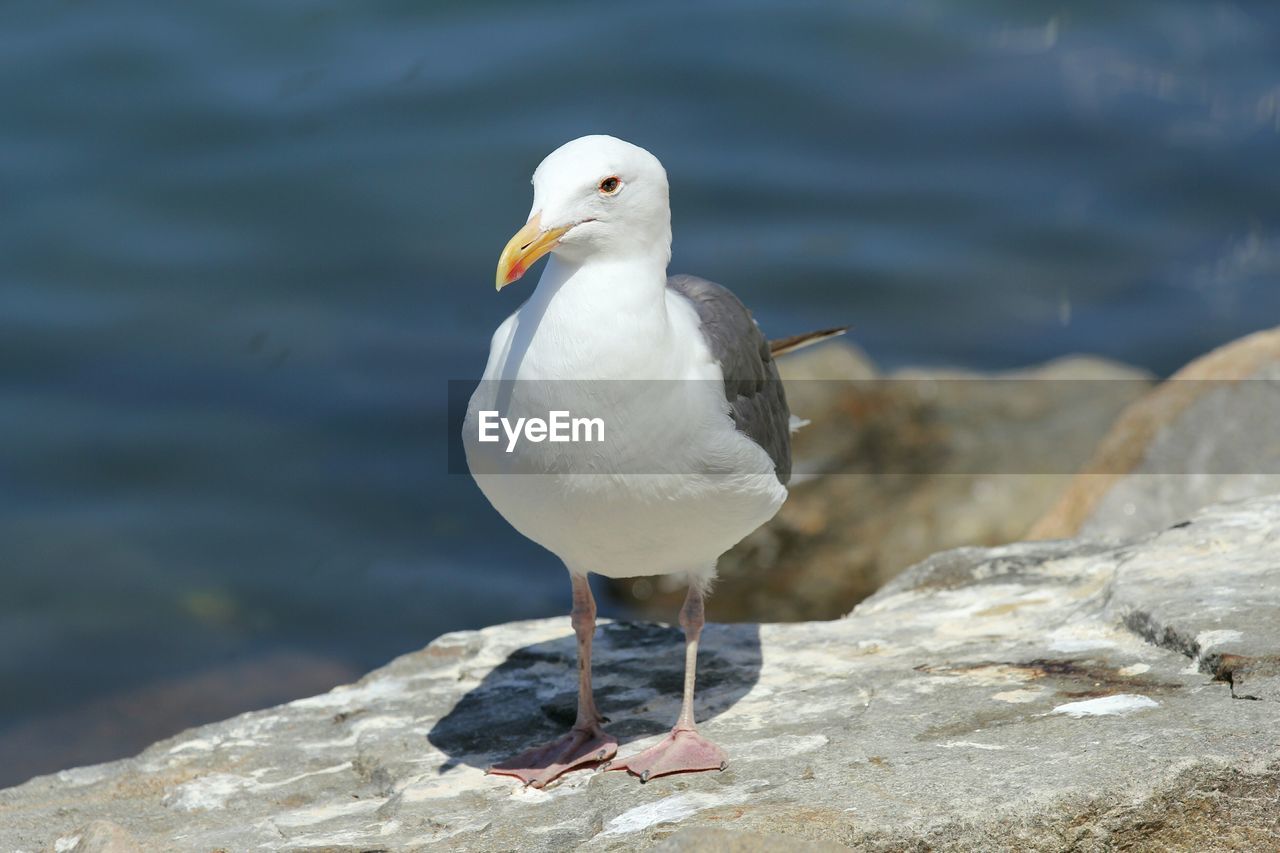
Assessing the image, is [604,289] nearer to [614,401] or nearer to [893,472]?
[614,401]

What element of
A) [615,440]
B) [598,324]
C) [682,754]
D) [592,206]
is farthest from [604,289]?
[682,754]

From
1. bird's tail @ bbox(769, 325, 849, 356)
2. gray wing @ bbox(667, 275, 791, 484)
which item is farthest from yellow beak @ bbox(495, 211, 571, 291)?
bird's tail @ bbox(769, 325, 849, 356)

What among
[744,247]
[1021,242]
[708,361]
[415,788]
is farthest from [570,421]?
[1021,242]

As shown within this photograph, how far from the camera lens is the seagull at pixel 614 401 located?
4.78 m

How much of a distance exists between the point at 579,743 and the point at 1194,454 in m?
4.00

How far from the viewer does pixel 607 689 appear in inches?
239

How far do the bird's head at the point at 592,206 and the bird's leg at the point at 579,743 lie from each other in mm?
1326

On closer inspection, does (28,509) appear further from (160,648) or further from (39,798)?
(39,798)

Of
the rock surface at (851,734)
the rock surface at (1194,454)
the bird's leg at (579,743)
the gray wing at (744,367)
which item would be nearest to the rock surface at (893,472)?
the rock surface at (1194,454)

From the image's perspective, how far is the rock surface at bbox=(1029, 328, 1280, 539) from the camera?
7.84 m

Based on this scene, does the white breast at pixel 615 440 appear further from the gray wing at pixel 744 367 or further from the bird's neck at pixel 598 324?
the gray wing at pixel 744 367

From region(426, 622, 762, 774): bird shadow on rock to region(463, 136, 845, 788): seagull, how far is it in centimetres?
41

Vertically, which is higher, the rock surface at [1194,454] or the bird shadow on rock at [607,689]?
the rock surface at [1194,454]

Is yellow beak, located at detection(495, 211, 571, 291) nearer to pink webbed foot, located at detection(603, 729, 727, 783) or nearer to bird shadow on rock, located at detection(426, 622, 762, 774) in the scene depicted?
pink webbed foot, located at detection(603, 729, 727, 783)
